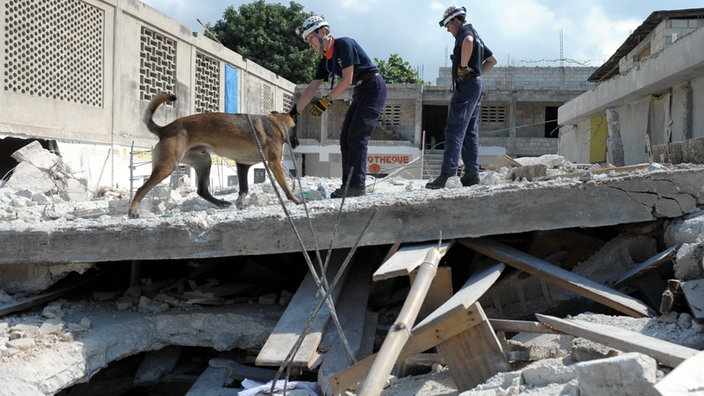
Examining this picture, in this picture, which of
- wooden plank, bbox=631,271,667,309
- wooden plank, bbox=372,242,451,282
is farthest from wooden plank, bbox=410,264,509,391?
wooden plank, bbox=631,271,667,309

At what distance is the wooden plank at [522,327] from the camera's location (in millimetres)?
3105

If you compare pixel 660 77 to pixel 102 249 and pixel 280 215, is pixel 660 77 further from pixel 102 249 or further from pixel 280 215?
pixel 102 249

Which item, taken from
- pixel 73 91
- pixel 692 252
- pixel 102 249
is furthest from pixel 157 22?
pixel 692 252

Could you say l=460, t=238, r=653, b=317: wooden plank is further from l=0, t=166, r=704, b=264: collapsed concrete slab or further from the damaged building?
l=0, t=166, r=704, b=264: collapsed concrete slab

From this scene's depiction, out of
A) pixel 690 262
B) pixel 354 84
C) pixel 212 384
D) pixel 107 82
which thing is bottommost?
pixel 212 384

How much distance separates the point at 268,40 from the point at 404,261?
25.1m

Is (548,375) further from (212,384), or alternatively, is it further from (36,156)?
(36,156)

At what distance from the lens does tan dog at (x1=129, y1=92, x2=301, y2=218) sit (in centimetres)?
493

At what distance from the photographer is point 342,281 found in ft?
14.1

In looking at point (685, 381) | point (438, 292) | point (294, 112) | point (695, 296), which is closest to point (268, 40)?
point (294, 112)

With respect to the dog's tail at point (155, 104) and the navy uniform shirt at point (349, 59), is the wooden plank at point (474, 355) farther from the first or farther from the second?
the dog's tail at point (155, 104)

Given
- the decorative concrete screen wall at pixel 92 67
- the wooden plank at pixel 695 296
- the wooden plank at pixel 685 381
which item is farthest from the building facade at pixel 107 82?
the wooden plank at pixel 685 381

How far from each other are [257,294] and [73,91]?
843cm

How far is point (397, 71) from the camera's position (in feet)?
103
